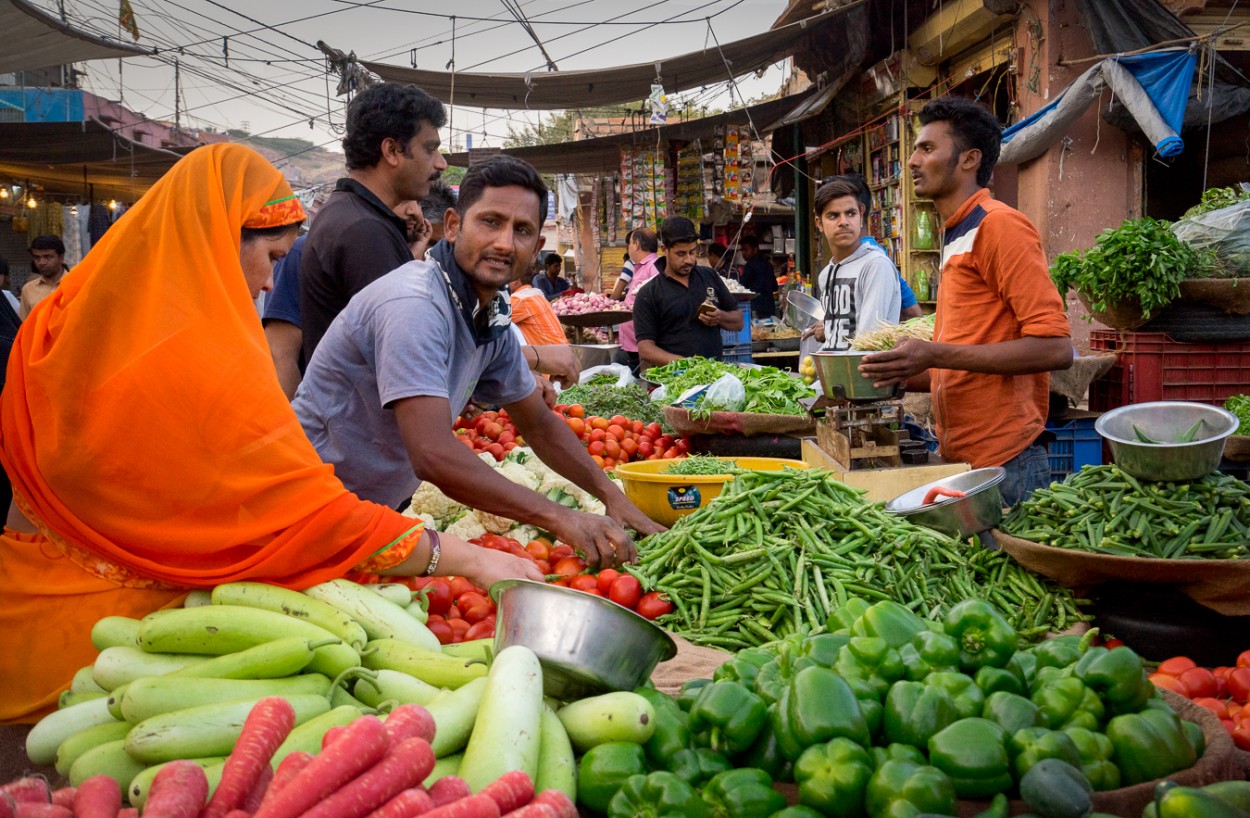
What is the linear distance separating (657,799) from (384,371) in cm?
164

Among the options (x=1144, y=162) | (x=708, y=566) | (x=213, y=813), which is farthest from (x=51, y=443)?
(x=1144, y=162)

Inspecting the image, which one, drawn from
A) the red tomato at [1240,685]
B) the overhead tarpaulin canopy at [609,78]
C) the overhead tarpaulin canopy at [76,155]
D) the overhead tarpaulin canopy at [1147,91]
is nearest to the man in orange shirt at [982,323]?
the red tomato at [1240,685]

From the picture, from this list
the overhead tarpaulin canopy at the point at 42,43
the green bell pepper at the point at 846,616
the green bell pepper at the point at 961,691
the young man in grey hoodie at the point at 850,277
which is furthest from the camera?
the overhead tarpaulin canopy at the point at 42,43

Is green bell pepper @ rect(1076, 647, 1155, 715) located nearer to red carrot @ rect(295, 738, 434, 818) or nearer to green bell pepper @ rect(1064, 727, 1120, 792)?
green bell pepper @ rect(1064, 727, 1120, 792)

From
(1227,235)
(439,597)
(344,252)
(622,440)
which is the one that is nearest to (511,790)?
(439,597)

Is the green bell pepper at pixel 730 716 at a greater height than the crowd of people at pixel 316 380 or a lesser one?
lesser

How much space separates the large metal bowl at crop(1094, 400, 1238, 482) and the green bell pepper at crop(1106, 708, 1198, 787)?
1629mm

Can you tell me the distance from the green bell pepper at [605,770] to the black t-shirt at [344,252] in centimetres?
251

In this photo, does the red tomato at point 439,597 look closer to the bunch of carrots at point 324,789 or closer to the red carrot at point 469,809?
the bunch of carrots at point 324,789

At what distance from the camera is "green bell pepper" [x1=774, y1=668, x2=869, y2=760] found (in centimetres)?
160

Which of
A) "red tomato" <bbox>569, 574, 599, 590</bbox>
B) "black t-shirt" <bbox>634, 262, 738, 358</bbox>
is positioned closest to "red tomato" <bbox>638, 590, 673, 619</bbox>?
"red tomato" <bbox>569, 574, 599, 590</bbox>

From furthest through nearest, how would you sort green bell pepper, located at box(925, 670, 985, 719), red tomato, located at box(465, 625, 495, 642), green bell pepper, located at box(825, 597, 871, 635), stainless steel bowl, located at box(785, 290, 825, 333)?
stainless steel bowl, located at box(785, 290, 825, 333)
red tomato, located at box(465, 625, 495, 642)
green bell pepper, located at box(825, 597, 871, 635)
green bell pepper, located at box(925, 670, 985, 719)

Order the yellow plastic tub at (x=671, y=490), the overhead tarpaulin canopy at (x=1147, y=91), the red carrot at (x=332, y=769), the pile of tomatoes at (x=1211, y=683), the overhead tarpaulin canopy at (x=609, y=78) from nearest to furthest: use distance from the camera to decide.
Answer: the red carrot at (x=332, y=769) → the pile of tomatoes at (x=1211, y=683) → the yellow plastic tub at (x=671, y=490) → the overhead tarpaulin canopy at (x=1147, y=91) → the overhead tarpaulin canopy at (x=609, y=78)

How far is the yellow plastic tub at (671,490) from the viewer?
395cm
